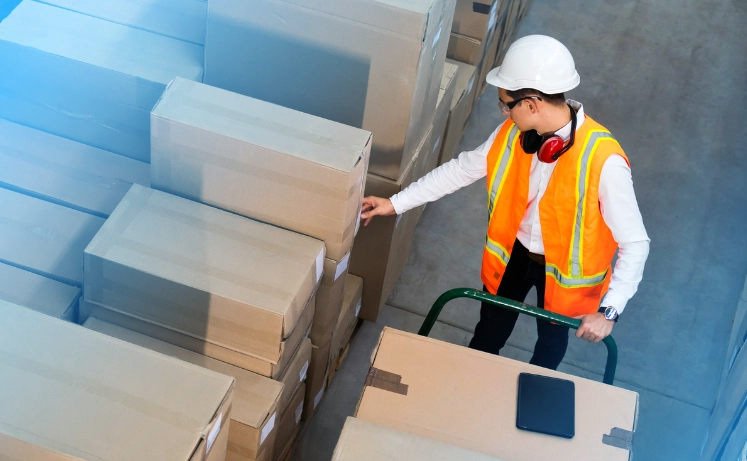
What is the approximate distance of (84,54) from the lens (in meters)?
3.03

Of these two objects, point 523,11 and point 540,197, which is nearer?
point 540,197

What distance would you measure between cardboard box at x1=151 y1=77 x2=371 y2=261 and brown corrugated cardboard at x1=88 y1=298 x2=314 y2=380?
35 centimetres

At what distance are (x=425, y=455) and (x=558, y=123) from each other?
3.80ft

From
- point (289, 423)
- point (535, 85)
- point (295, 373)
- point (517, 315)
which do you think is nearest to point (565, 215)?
point (535, 85)

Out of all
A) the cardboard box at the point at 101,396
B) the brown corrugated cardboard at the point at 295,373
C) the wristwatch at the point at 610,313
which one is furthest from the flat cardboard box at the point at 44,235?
the wristwatch at the point at 610,313

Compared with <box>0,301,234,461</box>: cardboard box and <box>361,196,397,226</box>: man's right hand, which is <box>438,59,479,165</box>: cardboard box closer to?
<box>361,196,397,226</box>: man's right hand

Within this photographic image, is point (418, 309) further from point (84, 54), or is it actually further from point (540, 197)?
point (84, 54)

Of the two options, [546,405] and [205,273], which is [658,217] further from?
[205,273]

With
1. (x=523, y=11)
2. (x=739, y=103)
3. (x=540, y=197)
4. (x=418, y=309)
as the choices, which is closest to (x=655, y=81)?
(x=739, y=103)

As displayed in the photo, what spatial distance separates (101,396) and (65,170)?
1.39 m

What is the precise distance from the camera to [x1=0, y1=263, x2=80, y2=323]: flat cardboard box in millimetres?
2598

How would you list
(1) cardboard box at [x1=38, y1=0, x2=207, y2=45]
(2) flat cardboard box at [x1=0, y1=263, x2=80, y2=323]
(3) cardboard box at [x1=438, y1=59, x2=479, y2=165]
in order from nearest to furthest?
(2) flat cardboard box at [x1=0, y1=263, x2=80, y2=323] < (1) cardboard box at [x1=38, y1=0, x2=207, y2=45] < (3) cardboard box at [x1=438, y1=59, x2=479, y2=165]

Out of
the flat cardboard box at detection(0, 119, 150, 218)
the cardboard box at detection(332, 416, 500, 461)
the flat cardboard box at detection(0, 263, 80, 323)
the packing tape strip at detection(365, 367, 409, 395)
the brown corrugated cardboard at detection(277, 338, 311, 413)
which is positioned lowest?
the brown corrugated cardboard at detection(277, 338, 311, 413)

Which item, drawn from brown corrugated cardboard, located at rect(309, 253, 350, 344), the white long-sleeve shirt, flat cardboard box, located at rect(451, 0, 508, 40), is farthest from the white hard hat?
flat cardboard box, located at rect(451, 0, 508, 40)
